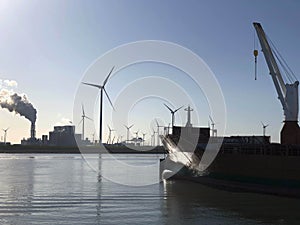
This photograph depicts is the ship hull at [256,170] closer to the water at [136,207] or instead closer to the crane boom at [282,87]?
the water at [136,207]

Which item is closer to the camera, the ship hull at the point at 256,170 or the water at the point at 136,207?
the water at the point at 136,207

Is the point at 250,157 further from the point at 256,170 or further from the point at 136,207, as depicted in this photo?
the point at 136,207

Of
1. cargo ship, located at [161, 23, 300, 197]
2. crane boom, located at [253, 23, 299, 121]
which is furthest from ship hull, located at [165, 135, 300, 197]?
crane boom, located at [253, 23, 299, 121]

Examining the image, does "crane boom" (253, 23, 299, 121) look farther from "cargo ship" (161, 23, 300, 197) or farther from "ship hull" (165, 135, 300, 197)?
"ship hull" (165, 135, 300, 197)

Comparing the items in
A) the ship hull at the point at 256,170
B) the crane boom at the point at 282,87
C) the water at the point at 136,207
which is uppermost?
the crane boom at the point at 282,87

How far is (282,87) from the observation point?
53281 millimetres

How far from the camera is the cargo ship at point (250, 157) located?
128ft

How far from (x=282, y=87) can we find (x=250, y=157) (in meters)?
14.8

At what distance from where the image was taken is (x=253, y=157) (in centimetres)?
4269

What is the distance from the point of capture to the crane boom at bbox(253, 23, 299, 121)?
2004 inches

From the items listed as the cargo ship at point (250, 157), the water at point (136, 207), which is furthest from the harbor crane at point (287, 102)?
the water at point (136, 207)

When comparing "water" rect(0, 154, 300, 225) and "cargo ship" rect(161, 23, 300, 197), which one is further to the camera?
"cargo ship" rect(161, 23, 300, 197)

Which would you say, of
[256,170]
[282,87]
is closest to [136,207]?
[256,170]

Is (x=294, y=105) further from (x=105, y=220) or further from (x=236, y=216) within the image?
(x=105, y=220)
